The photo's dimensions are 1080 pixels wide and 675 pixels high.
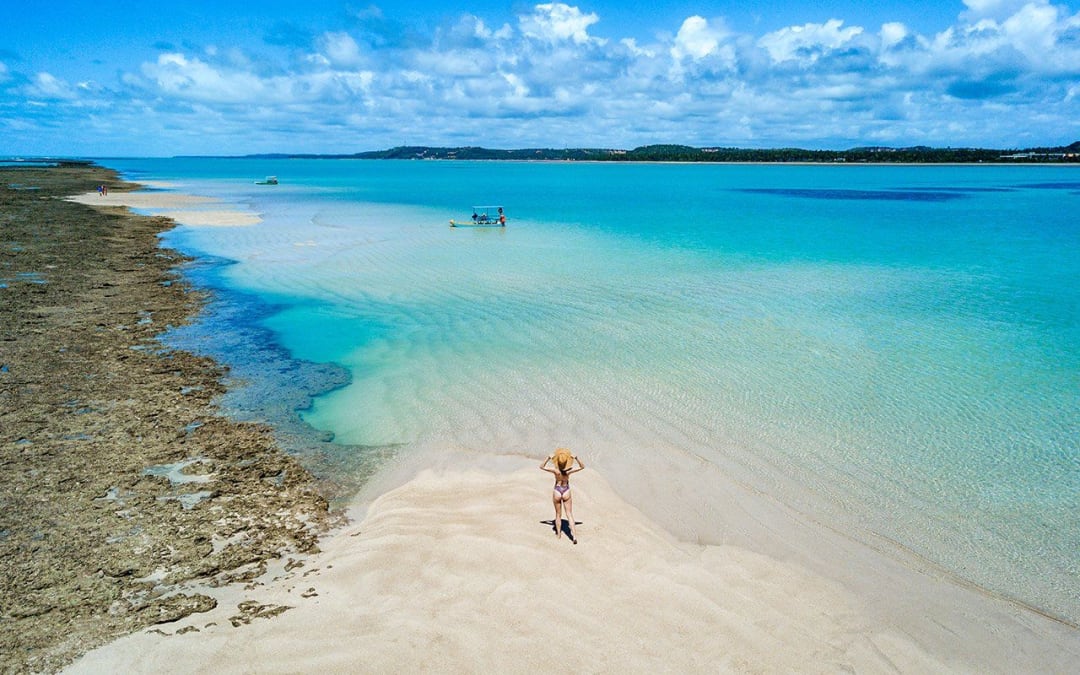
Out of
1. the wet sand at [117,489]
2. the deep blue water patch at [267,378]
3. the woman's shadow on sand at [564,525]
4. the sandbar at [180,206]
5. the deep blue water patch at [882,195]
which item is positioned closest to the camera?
the wet sand at [117,489]

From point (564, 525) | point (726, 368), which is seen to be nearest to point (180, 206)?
point (726, 368)

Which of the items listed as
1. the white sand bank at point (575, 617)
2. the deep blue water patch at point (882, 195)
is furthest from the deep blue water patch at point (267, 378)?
the deep blue water patch at point (882, 195)

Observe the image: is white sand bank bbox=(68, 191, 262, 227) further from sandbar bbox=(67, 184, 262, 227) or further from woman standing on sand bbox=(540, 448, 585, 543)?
woman standing on sand bbox=(540, 448, 585, 543)

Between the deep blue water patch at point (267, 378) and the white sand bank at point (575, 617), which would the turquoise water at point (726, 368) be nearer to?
the deep blue water patch at point (267, 378)

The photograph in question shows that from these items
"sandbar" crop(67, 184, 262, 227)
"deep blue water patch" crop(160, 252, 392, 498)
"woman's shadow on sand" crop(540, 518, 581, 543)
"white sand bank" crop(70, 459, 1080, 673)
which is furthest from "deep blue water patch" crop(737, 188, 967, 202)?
"woman's shadow on sand" crop(540, 518, 581, 543)

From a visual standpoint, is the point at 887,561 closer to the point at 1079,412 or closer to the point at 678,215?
the point at 1079,412

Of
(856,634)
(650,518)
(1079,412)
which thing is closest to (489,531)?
(650,518)
